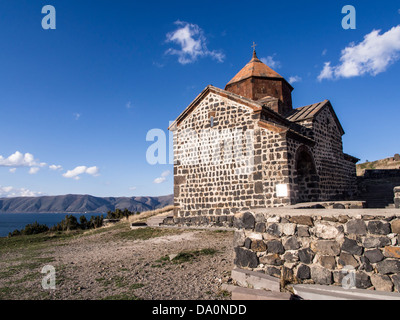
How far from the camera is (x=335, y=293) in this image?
344cm

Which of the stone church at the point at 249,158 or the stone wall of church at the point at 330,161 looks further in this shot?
the stone wall of church at the point at 330,161

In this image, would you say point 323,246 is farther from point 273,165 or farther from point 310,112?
point 310,112

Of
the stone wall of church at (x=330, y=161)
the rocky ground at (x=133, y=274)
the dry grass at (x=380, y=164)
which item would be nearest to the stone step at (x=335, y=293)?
the rocky ground at (x=133, y=274)

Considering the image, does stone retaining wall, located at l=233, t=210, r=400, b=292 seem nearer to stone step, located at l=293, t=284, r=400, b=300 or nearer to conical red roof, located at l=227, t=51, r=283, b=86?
stone step, located at l=293, t=284, r=400, b=300

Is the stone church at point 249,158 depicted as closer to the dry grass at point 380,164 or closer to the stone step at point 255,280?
the stone step at point 255,280

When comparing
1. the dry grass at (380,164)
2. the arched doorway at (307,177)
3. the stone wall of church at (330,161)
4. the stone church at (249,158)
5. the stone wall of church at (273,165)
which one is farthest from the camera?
the dry grass at (380,164)

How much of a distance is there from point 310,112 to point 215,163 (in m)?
6.37

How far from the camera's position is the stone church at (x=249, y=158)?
10.5 metres

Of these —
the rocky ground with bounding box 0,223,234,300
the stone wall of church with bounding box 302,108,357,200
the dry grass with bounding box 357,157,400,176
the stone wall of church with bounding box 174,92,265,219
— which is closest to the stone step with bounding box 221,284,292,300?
the rocky ground with bounding box 0,223,234,300

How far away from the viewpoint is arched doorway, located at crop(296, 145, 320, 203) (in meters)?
11.8

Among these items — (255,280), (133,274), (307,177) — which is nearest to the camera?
(255,280)

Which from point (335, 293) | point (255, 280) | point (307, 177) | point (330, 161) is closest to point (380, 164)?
point (330, 161)

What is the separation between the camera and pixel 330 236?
149 inches
